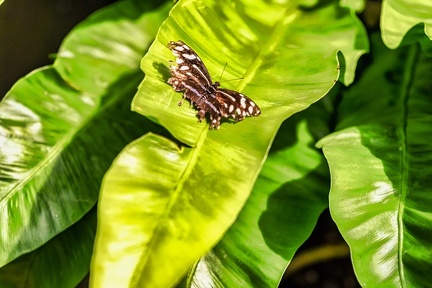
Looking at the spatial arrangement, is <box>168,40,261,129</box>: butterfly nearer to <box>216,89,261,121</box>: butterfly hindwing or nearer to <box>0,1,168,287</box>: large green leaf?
<box>216,89,261,121</box>: butterfly hindwing

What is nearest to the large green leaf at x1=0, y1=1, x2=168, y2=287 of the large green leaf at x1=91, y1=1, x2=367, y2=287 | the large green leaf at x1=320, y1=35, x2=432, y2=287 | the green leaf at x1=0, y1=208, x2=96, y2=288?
the green leaf at x1=0, y1=208, x2=96, y2=288

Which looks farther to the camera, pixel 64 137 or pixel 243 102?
pixel 64 137

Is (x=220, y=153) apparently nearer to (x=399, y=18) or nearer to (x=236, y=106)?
(x=236, y=106)

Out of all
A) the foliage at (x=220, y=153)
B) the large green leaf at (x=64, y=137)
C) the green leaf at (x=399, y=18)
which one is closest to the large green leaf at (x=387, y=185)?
the foliage at (x=220, y=153)

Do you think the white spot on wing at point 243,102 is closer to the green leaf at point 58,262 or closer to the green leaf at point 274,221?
the green leaf at point 274,221

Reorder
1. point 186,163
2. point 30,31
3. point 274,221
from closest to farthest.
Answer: point 186,163 < point 274,221 < point 30,31

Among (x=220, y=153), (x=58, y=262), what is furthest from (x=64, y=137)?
(x=220, y=153)
